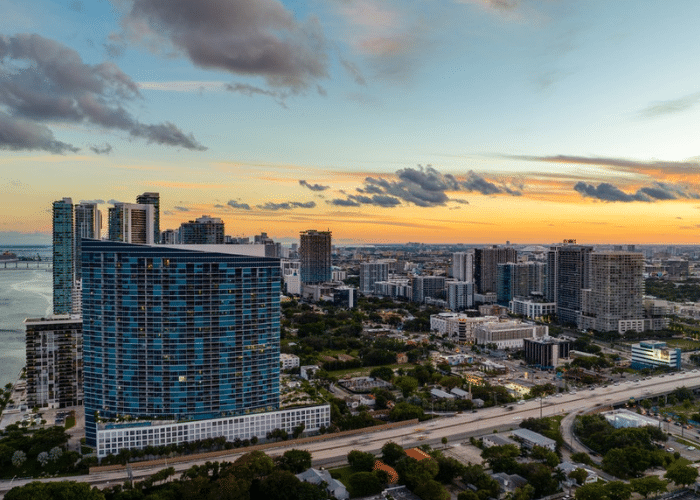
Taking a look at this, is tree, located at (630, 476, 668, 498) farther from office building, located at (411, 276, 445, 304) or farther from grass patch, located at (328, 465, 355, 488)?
office building, located at (411, 276, 445, 304)

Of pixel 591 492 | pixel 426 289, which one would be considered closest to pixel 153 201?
pixel 426 289

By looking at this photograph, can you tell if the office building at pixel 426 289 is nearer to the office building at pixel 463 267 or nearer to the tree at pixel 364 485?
the office building at pixel 463 267

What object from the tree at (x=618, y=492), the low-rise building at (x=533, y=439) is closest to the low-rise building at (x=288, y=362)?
the low-rise building at (x=533, y=439)

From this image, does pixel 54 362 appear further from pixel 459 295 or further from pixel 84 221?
pixel 459 295

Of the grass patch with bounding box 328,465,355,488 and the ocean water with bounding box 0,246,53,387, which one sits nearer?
the grass patch with bounding box 328,465,355,488

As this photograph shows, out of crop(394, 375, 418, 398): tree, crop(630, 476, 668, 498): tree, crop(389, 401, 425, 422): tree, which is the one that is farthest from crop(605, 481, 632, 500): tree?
crop(394, 375, 418, 398): tree

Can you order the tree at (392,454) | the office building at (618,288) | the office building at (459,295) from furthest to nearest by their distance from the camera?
the office building at (459,295) → the office building at (618,288) → the tree at (392,454)

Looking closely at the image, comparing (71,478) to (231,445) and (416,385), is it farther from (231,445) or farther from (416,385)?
(416,385)
